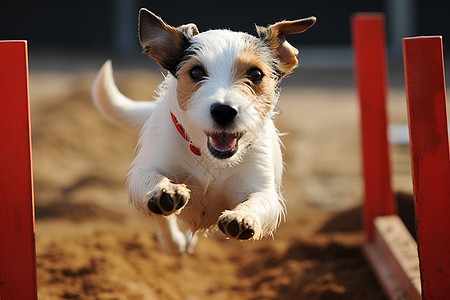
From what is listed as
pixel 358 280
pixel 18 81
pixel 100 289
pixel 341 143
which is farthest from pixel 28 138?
pixel 341 143

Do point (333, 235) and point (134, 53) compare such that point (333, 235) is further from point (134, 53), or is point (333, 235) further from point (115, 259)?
point (134, 53)

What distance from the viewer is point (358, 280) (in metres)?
4.98

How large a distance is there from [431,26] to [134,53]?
325 inches

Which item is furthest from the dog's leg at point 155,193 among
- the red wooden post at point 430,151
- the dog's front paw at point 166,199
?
the red wooden post at point 430,151

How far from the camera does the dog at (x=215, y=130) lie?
9.76ft

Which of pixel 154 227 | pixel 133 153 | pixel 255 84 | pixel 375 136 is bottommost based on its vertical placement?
pixel 154 227

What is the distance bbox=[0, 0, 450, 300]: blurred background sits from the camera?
17.0 feet

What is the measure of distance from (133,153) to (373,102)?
7.91 ft

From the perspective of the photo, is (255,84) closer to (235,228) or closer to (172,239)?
(235,228)

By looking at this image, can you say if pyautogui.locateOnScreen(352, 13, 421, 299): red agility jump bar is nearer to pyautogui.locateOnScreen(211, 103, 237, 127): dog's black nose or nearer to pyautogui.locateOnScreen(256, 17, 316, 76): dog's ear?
pyautogui.locateOnScreen(256, 17, 316, 76): dog's ear

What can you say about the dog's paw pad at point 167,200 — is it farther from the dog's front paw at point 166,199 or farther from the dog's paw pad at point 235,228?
the dog's paw pad at point 235,228

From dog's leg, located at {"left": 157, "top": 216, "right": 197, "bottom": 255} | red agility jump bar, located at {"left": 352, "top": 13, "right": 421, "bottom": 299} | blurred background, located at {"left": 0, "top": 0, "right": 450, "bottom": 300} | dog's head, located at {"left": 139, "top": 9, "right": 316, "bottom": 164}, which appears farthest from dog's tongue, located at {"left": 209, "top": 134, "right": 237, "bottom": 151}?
red agility jump bar, located at {"left": 352, "top": 13, "right": 421, "bottom": 299}

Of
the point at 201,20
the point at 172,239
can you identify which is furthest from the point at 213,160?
the point at 201,20

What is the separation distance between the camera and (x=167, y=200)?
9.66 feet
